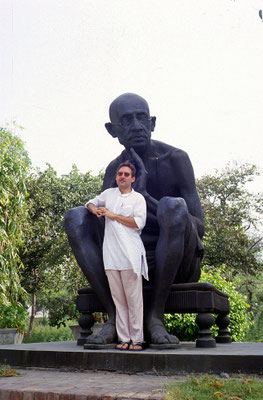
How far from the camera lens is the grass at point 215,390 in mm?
2023

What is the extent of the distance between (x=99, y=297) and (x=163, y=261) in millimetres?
640

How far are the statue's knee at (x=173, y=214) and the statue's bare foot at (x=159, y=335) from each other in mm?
738

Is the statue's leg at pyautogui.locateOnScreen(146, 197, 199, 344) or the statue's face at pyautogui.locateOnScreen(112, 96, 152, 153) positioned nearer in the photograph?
the statue's leg at pyautogui.locateOnScreen(146, 197, 199, 344)

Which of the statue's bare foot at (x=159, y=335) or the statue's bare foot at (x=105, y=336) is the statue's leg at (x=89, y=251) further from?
the statue's bare foot at (x=159, y=335)

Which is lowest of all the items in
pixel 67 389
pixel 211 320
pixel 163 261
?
pixel 67 389

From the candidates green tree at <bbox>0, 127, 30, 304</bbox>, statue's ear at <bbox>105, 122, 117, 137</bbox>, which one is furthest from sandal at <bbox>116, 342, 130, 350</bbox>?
green tree at <bbox>0, 127, 30, 304</bbox>

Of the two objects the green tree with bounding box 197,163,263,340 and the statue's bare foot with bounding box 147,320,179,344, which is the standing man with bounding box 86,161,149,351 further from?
the green tree with bounding box 197,163,263,340

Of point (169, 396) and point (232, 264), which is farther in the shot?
point (232, 264)

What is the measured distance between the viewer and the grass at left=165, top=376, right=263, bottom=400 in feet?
6.64

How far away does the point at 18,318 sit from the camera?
8.32 meters

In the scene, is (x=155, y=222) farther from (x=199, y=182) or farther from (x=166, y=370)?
(x=199, y=182)

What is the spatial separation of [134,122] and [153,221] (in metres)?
0.95

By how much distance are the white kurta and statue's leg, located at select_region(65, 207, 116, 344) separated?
0.25 metres

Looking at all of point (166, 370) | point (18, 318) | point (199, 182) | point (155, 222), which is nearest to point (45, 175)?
point (199, 182)
